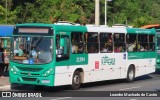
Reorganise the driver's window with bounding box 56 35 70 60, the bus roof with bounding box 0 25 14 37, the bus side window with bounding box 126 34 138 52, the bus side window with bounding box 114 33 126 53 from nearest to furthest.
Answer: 1. the driver's window with bounding box 56 35 70 60
2. the bus side window with bounding box 114 33 126 53
3. the bus roof with bounding box 0 25 14 37
4. the bus side window with bounding box 126 34 138 52

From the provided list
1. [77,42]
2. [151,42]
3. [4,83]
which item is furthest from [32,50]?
[151,42]

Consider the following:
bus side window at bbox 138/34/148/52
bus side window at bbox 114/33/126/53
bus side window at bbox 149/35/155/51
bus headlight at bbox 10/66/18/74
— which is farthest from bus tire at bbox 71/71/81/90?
bus side window at bbox 149/35/155/51

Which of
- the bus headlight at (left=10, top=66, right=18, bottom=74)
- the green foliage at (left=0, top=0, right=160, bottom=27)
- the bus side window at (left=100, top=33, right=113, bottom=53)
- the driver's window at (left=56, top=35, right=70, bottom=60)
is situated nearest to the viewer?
the driver's window at (left=56, top=35, right=70, bottom=60)

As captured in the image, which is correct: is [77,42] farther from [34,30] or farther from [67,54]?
[34,30]

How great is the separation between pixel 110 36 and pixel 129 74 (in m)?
2.78

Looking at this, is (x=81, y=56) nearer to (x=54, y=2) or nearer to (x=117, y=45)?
(x=117, y=45)

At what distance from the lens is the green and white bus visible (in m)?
18.1

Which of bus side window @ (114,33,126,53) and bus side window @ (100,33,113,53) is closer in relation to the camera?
bus side window @ (100,33,113,53)

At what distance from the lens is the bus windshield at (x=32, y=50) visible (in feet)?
59.3

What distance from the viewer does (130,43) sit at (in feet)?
78.1

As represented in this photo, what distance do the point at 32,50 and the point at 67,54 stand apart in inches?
56.0

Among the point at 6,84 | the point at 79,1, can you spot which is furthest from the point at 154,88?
the point at 79,1

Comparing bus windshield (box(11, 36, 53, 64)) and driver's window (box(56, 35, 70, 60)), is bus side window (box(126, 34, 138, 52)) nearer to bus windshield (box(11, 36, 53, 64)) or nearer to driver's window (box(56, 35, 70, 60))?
driver's window (box(56, 35, 70, 60))

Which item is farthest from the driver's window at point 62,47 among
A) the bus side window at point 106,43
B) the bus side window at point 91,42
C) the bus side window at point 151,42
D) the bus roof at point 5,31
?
the bus side window at point 151,42
